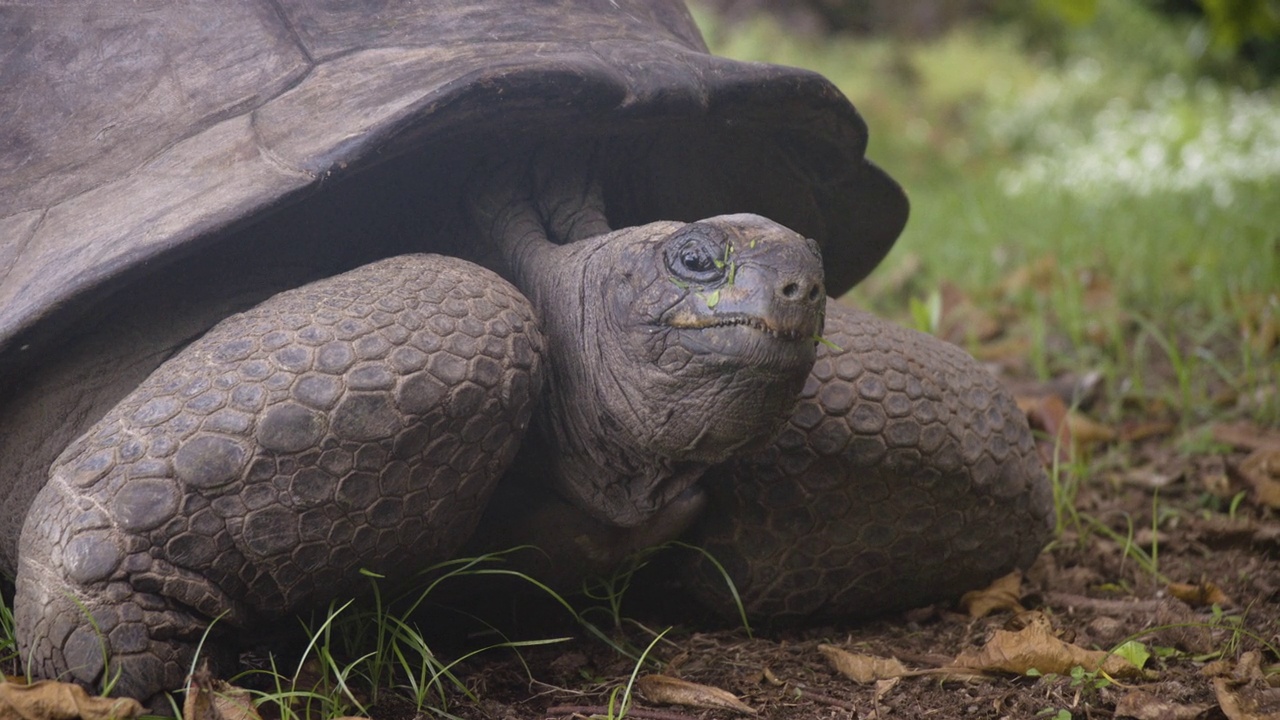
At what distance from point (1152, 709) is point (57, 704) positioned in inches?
71.3

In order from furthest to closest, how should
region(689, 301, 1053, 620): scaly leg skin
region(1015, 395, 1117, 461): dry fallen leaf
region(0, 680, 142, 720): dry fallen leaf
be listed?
region(1015, 395, 1117, 461): dry fallen leaf < region(689, 301, 1053, 620): scaly leg skin < region(0, 680, 142, 720): dry fallen leaf

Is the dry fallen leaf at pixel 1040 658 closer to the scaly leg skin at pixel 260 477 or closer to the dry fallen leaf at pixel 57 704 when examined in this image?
the scaly leg skin at pixel 260 477

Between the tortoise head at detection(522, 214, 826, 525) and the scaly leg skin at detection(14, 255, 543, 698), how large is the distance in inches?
8.3

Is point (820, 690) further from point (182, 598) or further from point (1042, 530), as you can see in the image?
point (182, 598)

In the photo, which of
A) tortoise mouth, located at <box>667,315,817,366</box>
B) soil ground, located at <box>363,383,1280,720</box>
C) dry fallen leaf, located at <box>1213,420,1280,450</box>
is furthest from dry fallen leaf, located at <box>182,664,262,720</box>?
dry fallen leaf, located at <box>1213,420,1280,450</box>

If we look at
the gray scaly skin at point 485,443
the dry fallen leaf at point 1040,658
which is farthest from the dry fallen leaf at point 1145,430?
the dry fallen leaf at point 1040,658

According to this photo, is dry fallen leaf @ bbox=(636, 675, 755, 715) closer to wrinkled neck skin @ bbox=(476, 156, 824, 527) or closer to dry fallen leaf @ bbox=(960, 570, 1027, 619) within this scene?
wrinkled neck skin @ bbox=(476, 156, 824, 527)

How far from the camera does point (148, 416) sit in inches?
79.0

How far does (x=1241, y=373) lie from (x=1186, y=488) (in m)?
0.86

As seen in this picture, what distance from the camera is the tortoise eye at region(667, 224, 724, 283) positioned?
6.75 ft

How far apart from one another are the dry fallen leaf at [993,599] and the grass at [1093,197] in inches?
51.1

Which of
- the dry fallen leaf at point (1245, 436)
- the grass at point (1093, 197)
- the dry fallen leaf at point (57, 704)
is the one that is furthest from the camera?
the grass at point (1093, 197)

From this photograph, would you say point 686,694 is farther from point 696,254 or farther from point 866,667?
point 696,254

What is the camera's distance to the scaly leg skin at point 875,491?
2.56 meters
